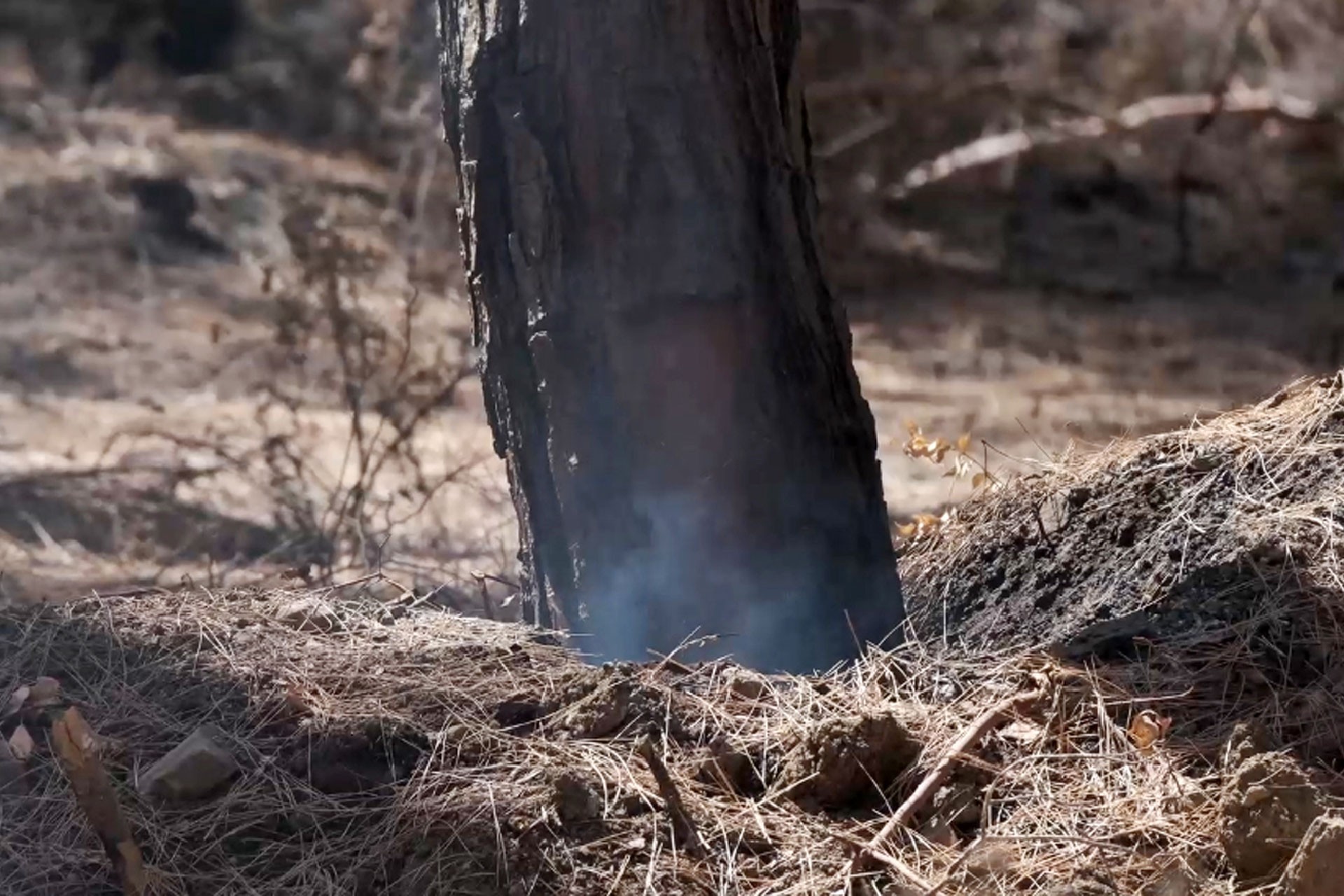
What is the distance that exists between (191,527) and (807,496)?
4.06 meters

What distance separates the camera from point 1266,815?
223cm

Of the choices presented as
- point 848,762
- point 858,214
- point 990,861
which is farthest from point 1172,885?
point 858,214

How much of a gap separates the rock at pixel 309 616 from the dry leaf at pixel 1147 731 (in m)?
1.41

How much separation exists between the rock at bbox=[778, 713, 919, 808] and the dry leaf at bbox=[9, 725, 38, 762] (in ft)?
3.69

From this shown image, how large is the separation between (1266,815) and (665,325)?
1.31m

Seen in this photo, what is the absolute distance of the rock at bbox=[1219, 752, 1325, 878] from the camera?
7.28 ft

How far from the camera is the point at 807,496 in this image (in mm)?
3121

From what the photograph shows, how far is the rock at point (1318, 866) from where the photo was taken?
2.16 metres

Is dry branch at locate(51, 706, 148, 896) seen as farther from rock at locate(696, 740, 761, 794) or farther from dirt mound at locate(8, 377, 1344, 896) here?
rock at locate(696, 740, 761, 794)

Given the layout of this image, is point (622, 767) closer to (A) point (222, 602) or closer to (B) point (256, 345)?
(A) point (222, 602)

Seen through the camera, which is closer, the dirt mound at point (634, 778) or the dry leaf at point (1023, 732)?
the dirt mound at point (634, 778)

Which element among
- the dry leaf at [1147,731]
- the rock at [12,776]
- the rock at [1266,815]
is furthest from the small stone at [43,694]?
the rock at [1266,815]

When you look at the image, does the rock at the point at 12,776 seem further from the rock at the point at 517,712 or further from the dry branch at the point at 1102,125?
the dry branch at the point at 1102,125

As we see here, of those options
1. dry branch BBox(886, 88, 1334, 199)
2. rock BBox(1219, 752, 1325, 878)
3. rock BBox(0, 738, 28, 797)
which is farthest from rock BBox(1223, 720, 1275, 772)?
dry branch BBox(886, 88, 1334, 199)
